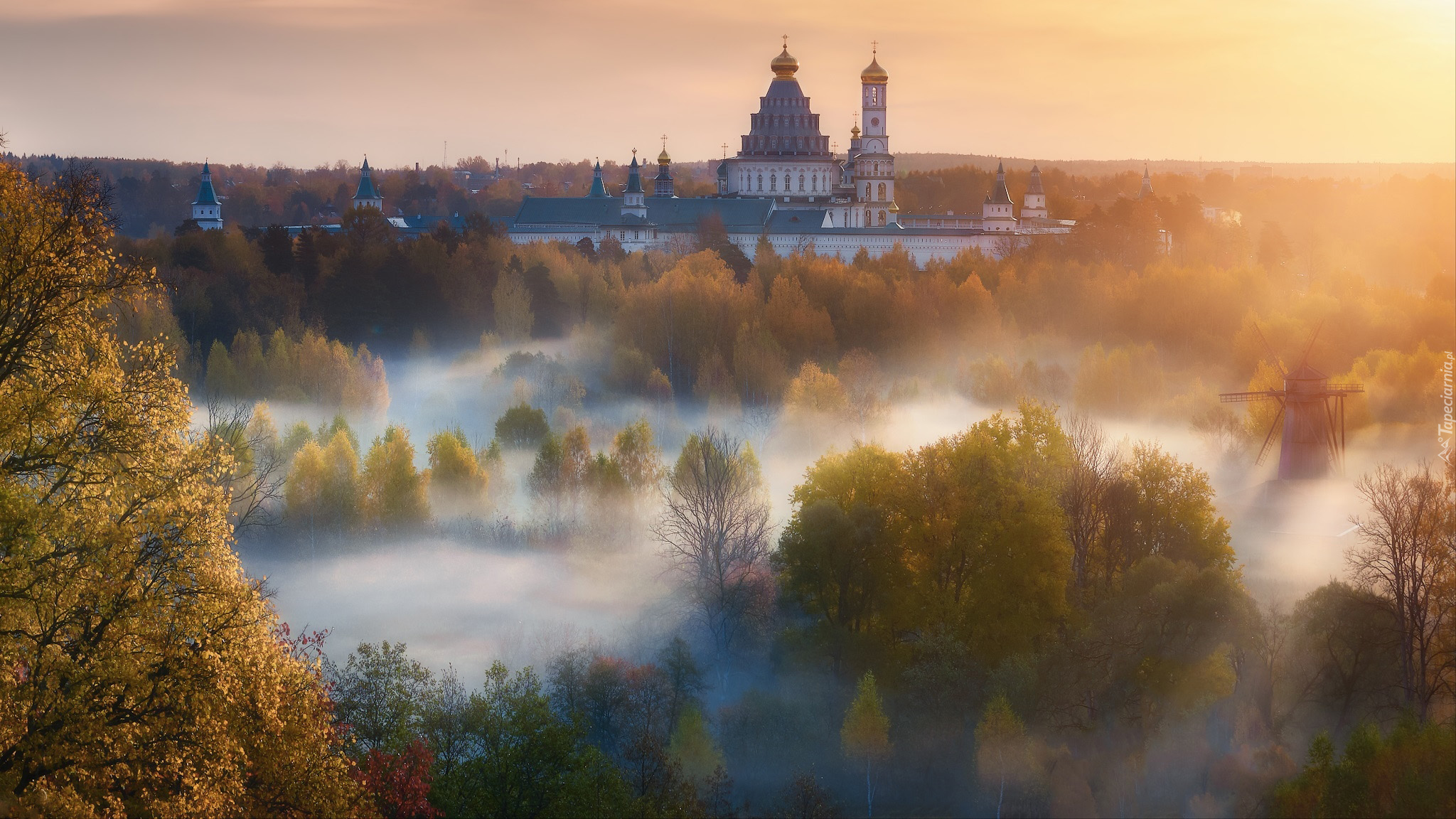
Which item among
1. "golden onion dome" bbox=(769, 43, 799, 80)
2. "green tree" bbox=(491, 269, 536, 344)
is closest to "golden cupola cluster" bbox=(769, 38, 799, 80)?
"golden onion dome" bbox=(769, 43, 799, 80)

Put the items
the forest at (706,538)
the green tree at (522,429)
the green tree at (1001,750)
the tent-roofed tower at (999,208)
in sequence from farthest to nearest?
the tent-roofed tower at (999,208) → the green tree at (522,429) → the green tree at (1001,750) → the forest at (706,538)

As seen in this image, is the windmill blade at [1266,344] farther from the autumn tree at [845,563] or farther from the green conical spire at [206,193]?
the green conical spire at [206,193]

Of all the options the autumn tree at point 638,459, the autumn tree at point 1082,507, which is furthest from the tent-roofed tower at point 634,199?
the autumn tree at point 1082,507

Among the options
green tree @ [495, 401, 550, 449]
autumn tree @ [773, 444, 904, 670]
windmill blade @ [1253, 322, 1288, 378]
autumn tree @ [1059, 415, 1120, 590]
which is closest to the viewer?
autumn tree @ [773, 444, 904, 670]

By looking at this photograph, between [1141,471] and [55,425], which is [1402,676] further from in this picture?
→ [55,425]

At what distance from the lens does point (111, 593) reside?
8.69 metres

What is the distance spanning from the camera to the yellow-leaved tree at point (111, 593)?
8.52m

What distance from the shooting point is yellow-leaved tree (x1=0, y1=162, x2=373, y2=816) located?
8.52 meters

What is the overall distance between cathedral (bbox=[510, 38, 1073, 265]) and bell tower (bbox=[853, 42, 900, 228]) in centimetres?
6

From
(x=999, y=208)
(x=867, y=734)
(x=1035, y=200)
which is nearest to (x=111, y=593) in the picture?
(x=867, y=734)

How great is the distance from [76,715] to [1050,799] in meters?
13.4

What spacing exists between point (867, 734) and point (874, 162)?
80.7 meters

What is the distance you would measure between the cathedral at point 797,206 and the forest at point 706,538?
25.2m

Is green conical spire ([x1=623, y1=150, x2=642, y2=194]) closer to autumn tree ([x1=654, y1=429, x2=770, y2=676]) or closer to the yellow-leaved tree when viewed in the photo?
autumn tree ([x1=654, y1=429, x2=770, y2=676])
